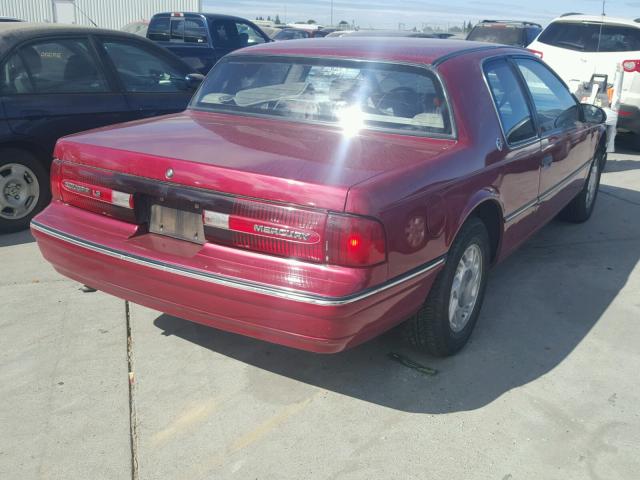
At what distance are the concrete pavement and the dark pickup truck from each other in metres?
8.14

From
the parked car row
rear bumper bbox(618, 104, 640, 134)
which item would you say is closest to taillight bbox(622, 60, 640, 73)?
rear bumper bbox(618, 104, 640, 134)

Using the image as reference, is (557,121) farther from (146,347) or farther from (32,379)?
(32,379)


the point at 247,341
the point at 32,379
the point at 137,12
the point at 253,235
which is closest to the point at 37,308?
the point at 32,379

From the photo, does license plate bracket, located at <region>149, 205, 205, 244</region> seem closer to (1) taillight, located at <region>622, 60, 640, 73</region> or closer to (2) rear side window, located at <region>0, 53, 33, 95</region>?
(2) rear side window, located at <region>0, 53, 33, 95</region>

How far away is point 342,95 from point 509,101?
1.09 metres

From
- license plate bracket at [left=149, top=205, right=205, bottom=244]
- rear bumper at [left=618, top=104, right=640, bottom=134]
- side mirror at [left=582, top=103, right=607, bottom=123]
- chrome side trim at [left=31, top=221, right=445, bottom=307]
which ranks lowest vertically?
rear bumper at [left=618, top=104, right=640, bottom=134]

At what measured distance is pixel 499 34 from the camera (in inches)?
635

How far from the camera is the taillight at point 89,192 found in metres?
3.31

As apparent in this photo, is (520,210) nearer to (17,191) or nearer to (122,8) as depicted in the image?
(17,191)

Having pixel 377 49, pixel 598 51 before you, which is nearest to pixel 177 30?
pixel 598 51

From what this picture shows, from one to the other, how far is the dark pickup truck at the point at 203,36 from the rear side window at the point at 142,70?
16.7 ft

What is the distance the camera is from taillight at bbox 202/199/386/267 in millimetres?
2783

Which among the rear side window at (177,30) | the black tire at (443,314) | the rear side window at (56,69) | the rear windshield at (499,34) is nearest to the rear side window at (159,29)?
the rear side window at (177,30)

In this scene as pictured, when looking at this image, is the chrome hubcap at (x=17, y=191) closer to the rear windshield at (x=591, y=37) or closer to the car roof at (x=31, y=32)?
the car roof at (x=31, y=32)
